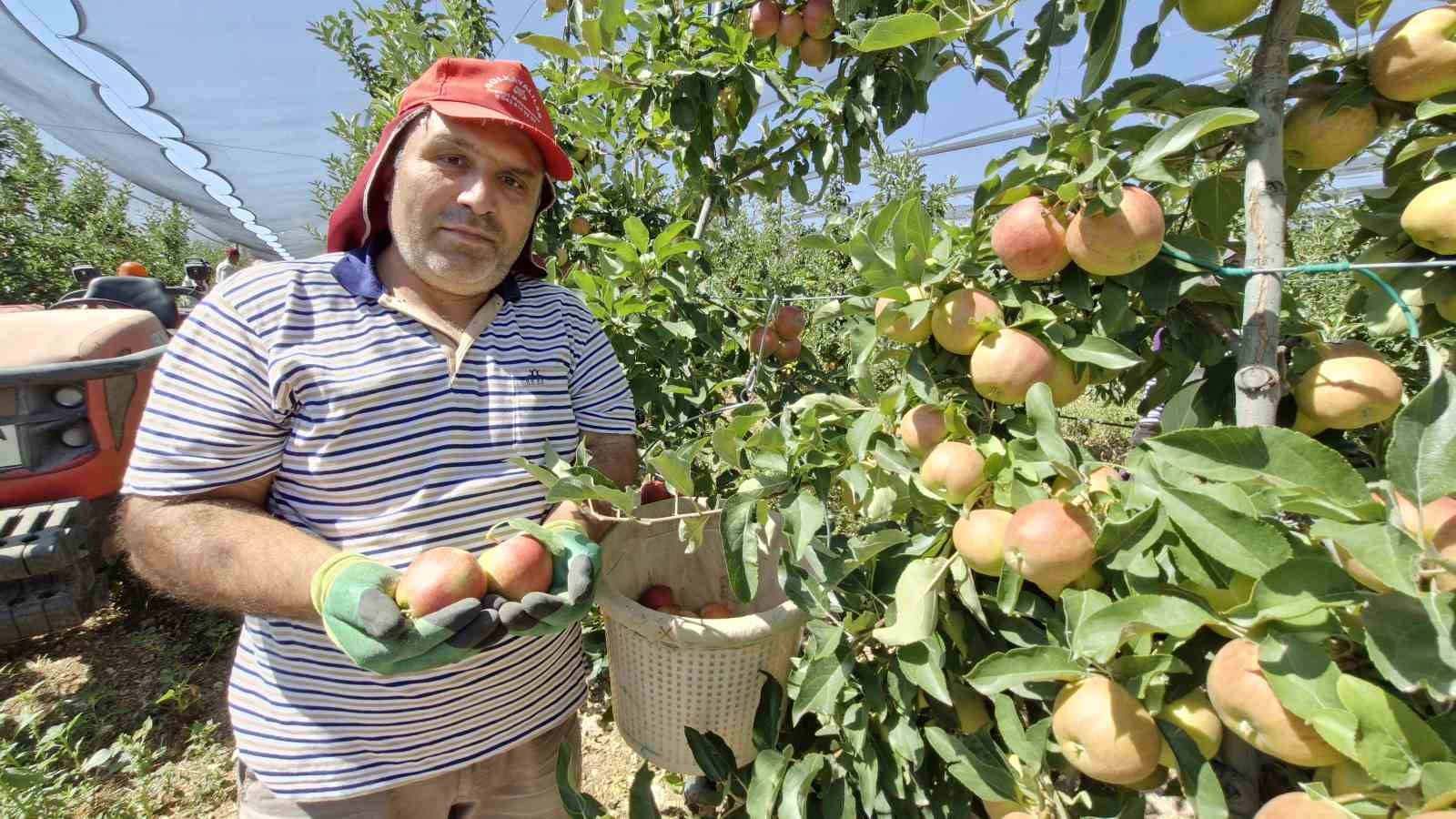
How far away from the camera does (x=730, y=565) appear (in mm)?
984

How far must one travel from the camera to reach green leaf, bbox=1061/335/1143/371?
2.49 ft

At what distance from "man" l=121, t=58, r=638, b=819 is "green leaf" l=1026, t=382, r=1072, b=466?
0.72m

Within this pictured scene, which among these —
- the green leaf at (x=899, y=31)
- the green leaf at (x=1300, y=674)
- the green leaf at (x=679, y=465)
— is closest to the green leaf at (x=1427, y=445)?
the green leaf at (x=1300, y=674)

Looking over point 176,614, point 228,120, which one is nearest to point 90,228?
point 228,120

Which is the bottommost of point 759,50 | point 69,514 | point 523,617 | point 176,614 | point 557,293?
point 176,614

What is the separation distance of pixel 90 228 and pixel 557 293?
1284 centimetres

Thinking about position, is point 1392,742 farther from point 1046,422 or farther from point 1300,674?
point 1046,422

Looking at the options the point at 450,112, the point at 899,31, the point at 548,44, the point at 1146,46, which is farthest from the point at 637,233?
the point at 1146,46

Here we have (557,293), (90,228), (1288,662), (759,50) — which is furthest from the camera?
(90,228)

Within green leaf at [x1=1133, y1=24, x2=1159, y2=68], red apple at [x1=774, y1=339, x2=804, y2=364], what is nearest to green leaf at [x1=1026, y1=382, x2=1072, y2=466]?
green leaf at [x1=1133, y1=24, x2=1159, y2=68]

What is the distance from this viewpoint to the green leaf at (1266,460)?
507mm

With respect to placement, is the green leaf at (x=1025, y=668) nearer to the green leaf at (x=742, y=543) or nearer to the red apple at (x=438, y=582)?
the green leaf at (x=742, y=543)

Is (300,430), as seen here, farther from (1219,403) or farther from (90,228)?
(90,228)

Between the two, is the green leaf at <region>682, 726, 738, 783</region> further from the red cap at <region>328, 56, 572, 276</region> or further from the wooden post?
the red cap at <region>328, 56, 572, 276</region>
